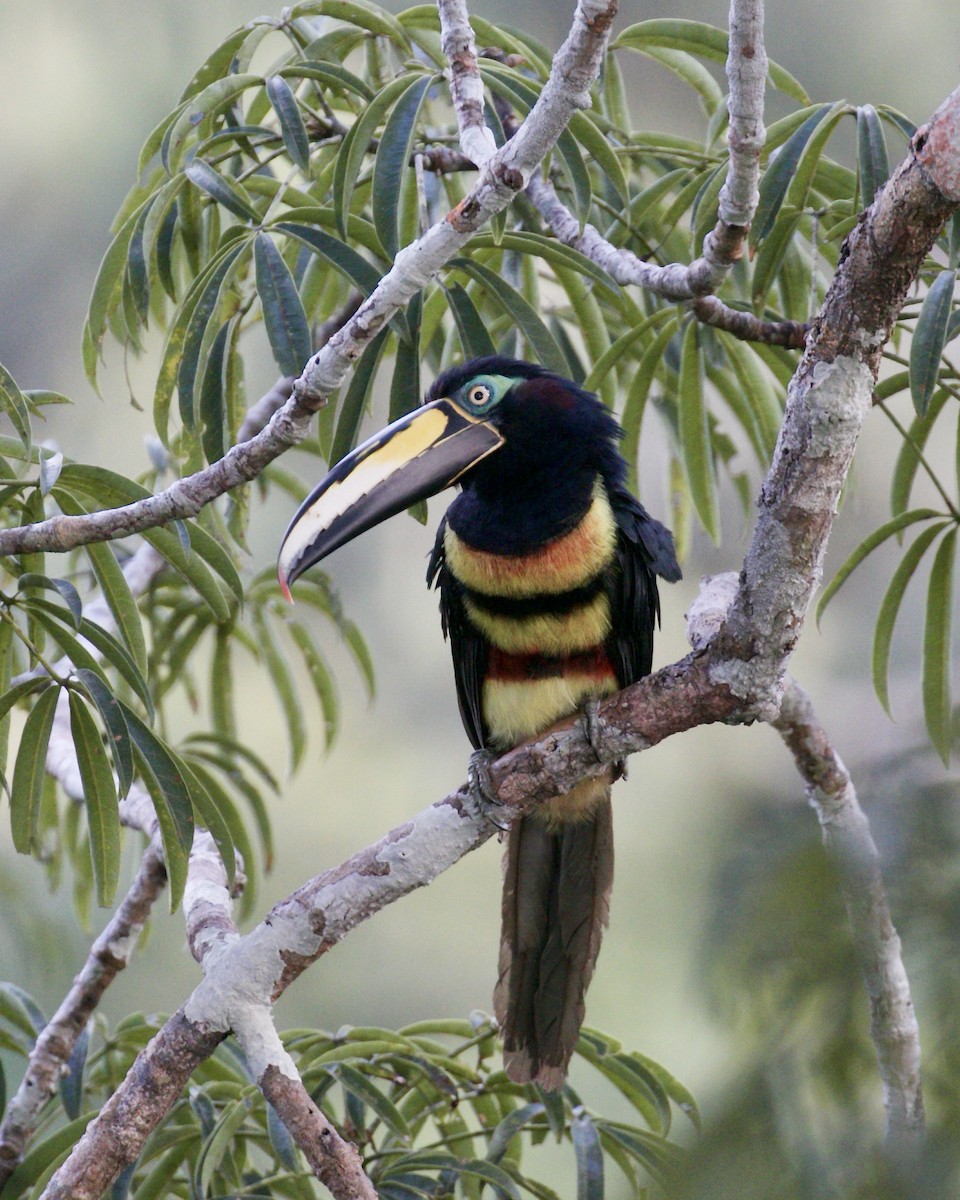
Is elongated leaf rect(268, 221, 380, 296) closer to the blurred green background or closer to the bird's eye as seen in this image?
the bird's eye

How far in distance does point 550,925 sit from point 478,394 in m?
0.87

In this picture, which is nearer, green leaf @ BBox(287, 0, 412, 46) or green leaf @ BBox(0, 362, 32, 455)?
green leaf @ BBox(0, 362, 32, 455)

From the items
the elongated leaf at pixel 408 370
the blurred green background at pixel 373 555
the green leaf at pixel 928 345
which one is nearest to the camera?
the green leaf at pixel 928 345

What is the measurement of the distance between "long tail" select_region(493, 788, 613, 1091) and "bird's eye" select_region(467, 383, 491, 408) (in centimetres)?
68

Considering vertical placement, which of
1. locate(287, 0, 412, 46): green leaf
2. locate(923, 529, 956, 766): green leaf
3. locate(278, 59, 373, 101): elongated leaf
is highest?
locate(287, 0, 412, 46): green leaf

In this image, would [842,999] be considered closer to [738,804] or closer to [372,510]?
[738,804]

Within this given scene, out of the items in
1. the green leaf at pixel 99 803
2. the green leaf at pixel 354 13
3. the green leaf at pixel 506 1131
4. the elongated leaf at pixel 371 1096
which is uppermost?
the green leaf at pixel 354 13

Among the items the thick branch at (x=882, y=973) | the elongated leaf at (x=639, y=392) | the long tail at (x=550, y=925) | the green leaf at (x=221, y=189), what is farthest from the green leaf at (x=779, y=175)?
the thick branch at (x=882, y=973)

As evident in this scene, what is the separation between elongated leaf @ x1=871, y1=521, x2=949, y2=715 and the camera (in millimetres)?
1990

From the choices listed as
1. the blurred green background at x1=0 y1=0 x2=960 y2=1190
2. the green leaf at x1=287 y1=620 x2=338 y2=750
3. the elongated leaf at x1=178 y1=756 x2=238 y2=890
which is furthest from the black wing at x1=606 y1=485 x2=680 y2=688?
the blurred green background at x1=0 y1=0 x2=960 y2=1190

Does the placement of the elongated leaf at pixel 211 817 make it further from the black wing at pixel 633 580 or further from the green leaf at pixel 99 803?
the black wing at pixel 633 580

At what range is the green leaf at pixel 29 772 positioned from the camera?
5.90ft

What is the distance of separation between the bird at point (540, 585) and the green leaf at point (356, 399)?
89mm

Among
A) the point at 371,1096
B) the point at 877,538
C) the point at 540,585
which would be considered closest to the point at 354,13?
the point at 540,585
